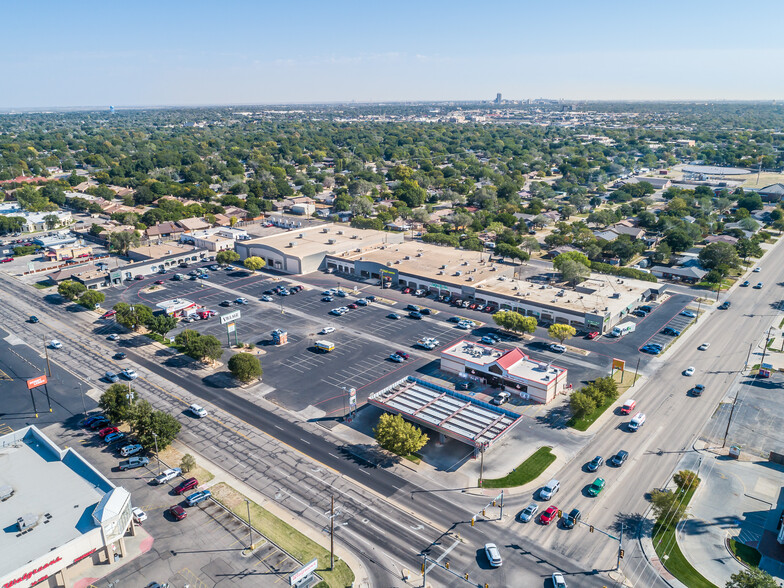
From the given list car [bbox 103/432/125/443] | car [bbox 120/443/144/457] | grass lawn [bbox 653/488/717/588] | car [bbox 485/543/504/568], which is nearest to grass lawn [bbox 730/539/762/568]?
grass lawn [bbox 653/488/717/588]

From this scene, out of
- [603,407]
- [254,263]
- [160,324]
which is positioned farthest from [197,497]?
[254,263]

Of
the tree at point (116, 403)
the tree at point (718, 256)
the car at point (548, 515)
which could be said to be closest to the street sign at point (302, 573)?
the car at point (548, 515)

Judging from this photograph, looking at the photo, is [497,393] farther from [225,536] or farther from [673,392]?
[225,536]

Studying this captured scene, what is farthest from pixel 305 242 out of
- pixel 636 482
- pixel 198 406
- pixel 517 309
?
pixel 636 482

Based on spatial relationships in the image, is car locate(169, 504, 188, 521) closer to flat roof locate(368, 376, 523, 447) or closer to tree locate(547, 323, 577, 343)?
flat roof locate(368, 376, 523, 447)

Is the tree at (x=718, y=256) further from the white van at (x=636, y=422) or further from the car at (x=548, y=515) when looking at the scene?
the car at (x=548, y=515)

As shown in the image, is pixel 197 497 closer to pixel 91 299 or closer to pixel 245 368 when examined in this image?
pixel 245 368
